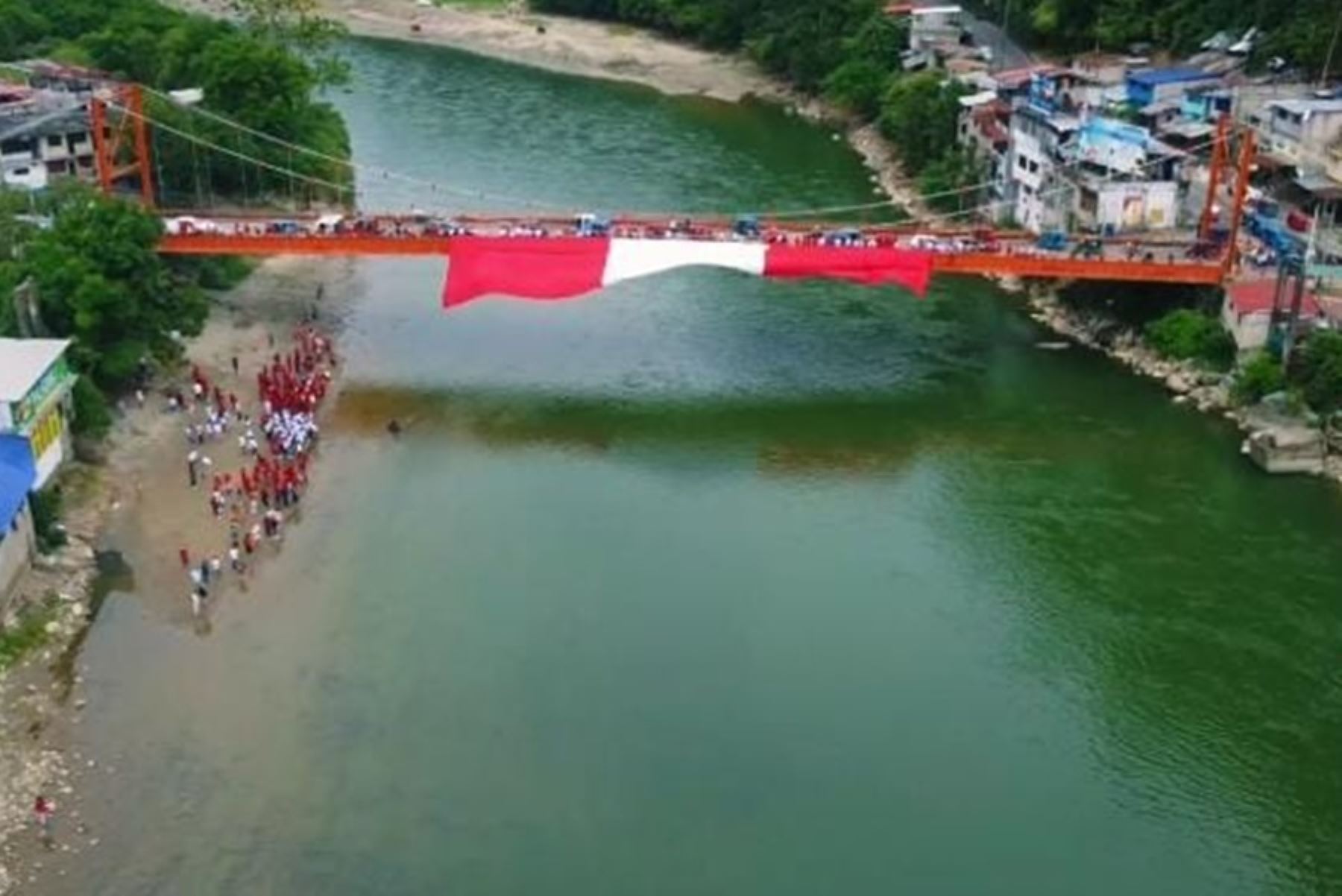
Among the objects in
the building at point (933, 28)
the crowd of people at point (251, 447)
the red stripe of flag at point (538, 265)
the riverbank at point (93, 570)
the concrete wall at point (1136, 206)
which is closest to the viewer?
the riverbank at point (93, 570)

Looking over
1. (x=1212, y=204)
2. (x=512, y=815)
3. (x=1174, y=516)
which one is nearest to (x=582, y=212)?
(x=1212, y=204)

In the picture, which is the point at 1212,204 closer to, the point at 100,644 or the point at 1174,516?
the point at 1174,516

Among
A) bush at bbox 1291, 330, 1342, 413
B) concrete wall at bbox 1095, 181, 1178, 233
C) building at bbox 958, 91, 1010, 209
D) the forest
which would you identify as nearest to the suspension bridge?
concrete wall at bbox 1095, 181, 1178, 233

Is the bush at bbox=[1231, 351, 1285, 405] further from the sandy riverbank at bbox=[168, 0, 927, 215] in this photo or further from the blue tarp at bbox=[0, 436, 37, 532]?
the sandy riverbank at bbox=[168, 0, 927, 215]

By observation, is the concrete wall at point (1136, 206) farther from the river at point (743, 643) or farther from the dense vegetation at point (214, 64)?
the dense vegetation at point (214, 64)

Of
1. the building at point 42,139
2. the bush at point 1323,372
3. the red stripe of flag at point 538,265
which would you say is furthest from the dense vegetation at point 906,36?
the building at point 42,139

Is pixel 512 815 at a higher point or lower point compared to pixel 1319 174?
lower
